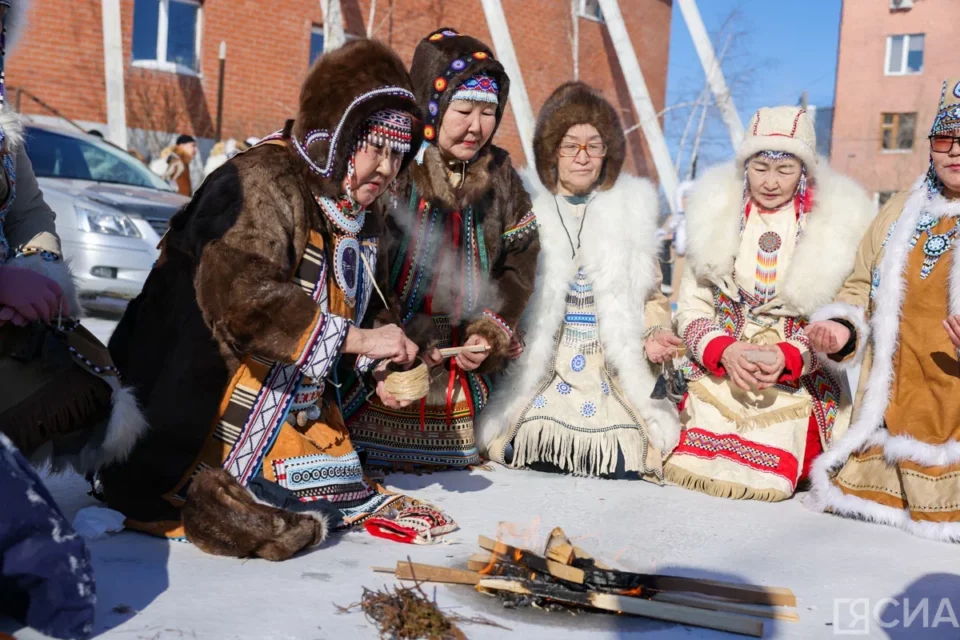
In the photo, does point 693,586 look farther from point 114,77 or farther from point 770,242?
point 114,77

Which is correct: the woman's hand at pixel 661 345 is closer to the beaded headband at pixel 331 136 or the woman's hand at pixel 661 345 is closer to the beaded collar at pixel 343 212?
the beaded collar at pixel 343 212

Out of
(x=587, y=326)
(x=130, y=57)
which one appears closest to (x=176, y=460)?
(x=587, y=326)

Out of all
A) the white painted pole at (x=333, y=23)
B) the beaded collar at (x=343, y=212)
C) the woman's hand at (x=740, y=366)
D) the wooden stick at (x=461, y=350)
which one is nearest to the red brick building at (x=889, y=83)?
the white painted pole at (x=333, y=23)

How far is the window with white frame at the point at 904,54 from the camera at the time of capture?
2406 cm

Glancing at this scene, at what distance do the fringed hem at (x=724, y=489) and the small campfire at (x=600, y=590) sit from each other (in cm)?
127

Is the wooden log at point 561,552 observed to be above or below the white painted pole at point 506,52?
below

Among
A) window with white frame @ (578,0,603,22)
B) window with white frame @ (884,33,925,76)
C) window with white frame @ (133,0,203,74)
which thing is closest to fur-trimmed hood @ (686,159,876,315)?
window with white frame @ (133,0,203,74)

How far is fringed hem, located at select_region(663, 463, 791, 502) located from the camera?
4035 mm

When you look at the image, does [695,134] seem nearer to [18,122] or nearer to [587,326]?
[587,326]

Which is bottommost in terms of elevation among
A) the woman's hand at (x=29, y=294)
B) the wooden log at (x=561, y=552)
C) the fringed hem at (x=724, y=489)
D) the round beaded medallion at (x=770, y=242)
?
the fringed hem at (x=724, y=489)

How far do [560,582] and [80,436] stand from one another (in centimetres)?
145

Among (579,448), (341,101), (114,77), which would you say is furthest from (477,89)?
(114,77)

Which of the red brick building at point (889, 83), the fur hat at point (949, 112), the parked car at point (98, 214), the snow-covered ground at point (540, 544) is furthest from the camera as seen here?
the red brick building at point (889, 83)

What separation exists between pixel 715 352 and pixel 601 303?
0.60 m
